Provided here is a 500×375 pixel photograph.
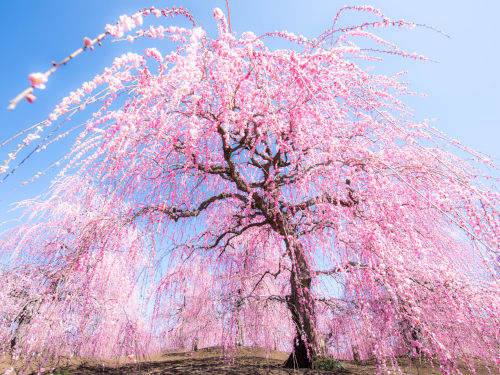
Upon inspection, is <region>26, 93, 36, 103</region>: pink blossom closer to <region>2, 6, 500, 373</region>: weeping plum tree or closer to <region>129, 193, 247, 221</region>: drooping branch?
<region>2, 6, 500, 373</region>: weeping plum tree

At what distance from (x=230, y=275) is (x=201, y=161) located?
108 inches

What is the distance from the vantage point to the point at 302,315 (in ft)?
16.2

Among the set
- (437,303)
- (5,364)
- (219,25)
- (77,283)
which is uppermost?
(219,25)

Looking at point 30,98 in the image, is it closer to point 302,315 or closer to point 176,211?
point 176,211

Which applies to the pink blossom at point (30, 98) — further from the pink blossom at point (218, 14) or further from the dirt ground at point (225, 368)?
the dirt ground at point (225, 368)

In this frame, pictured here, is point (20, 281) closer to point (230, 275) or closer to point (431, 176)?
point (230, 275)

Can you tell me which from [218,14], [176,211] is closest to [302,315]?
[176,211]

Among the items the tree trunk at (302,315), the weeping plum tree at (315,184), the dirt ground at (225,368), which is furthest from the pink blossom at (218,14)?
the dirt ground at (225,368)

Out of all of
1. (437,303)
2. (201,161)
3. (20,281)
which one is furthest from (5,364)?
(437,303)

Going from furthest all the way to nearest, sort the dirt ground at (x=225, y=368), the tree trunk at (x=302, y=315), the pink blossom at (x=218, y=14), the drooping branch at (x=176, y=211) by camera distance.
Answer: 1. the tree trunk at (x=302, y=315)
2. the dirt ground at (x=225, y=368)
3. the drooping branch at (x=176, y=211)
4. the pink blossom at (x=218, y=14)

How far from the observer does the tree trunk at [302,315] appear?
15.6ft

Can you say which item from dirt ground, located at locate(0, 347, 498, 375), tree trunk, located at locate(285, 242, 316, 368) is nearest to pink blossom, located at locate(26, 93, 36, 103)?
tree trunk, located at locate(285, 242, 316, 368)

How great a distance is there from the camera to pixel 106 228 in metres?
3.66

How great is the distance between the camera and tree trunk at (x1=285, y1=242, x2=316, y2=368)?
476 cm
